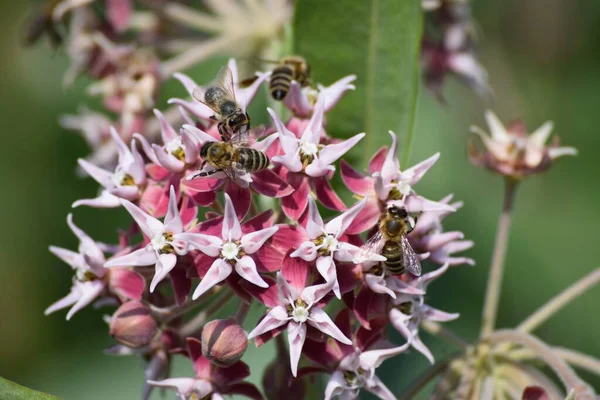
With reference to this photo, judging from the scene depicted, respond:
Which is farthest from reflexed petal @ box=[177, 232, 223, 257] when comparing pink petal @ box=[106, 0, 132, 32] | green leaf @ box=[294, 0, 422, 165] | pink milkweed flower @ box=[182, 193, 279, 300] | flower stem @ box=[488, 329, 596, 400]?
pink petal @ box=[106, 0, 132, 32]

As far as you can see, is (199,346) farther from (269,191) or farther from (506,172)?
(506,172)

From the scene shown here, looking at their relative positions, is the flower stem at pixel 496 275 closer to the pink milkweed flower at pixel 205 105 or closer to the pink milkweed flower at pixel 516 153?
the pink milkweed flower at pixel 516 153

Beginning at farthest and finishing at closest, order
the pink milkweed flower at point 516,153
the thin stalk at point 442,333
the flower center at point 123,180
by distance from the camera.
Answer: the pink milkweed flower at point 516,153 → the thin stalk at point 442,333 → the flower center at point 123,180

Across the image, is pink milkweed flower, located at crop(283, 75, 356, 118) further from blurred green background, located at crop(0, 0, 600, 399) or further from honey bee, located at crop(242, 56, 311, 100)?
blurred green background, located at crop(0, 0, 600, 399)

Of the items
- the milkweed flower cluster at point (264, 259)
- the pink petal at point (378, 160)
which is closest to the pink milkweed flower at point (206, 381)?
the milkweed flower cluster at point (264, 259)

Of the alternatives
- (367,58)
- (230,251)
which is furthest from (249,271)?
→ (367,58)

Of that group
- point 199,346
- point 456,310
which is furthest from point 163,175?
point 456,310

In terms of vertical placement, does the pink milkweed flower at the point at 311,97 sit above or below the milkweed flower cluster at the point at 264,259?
above
